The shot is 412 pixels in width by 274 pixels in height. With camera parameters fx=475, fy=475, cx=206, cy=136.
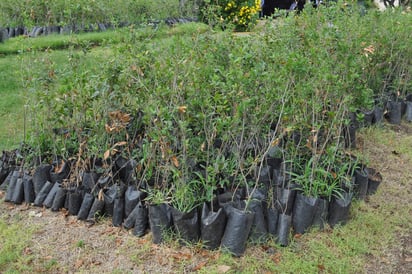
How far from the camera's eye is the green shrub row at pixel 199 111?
346 centimetres

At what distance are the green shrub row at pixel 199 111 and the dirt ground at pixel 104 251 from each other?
14.8 inches

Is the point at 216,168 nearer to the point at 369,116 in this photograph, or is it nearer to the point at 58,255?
the point at 58,255

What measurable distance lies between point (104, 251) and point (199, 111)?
1.27 m

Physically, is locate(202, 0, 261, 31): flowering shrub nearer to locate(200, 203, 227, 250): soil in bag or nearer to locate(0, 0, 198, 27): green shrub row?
locate(0, 0, 198, 27): green shrub row

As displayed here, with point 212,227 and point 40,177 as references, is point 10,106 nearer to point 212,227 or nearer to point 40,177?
point 40,177

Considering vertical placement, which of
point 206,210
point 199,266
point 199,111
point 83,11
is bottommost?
point 199,266

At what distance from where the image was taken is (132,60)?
3879mm

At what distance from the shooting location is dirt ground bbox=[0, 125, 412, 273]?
324 cm

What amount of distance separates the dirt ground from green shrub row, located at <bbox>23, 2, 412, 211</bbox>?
37 cm

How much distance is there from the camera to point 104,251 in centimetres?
339

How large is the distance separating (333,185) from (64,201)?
7.10 feet

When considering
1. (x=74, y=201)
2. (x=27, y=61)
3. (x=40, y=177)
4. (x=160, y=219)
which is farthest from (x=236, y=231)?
(x=27, y=61)

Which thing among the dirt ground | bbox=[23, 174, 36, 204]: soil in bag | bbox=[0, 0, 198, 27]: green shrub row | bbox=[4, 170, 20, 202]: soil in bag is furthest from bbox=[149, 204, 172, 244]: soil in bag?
bbox=[0, 0, 198, 27]: green shrub row

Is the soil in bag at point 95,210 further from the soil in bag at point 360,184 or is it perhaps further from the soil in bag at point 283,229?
the soil in bag at point 360,184
